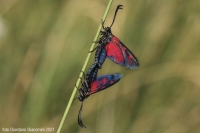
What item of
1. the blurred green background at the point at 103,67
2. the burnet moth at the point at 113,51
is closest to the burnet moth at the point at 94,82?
the burnet moth at the point at 113,51

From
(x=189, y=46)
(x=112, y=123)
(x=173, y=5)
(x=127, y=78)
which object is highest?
(x=173, y=5)

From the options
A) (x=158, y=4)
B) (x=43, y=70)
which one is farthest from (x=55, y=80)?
(x=158, y=4)

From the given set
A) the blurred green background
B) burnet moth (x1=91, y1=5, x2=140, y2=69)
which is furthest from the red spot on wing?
the blurred green background

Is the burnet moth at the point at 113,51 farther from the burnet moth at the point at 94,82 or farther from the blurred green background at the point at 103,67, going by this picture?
the blurred green background at the point at 103,67

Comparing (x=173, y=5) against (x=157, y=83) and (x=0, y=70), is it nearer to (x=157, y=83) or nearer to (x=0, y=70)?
(x=157, y=83)

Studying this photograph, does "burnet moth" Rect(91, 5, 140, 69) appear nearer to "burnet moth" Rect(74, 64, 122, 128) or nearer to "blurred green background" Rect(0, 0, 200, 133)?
"burnet moth" Rect(74, 64, 122, 128)

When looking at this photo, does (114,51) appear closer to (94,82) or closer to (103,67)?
(94,82)

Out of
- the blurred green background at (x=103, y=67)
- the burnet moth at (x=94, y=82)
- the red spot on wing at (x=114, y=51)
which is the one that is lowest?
the blurred green background at (x=103, y=67)

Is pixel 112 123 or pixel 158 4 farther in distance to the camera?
pixel 158 4
